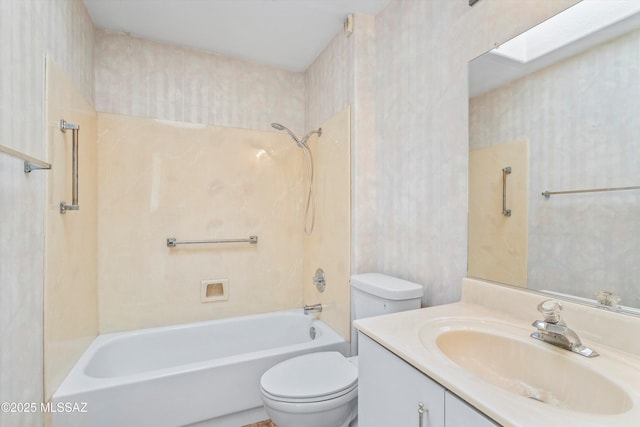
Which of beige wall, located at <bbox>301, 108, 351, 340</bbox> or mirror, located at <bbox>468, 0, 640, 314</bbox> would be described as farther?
beige wall, located at <bbox>301, 108, 351, 340</bbox>

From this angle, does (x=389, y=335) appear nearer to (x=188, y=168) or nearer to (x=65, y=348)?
(x=65, y=348)

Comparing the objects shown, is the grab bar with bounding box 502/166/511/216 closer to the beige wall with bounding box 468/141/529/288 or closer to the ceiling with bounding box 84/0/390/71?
the beige wall with bounding box 468/141/529/288

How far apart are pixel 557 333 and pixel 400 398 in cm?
47

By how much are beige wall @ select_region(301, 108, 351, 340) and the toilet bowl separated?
1.52 ft

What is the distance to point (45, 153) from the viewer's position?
129 cm

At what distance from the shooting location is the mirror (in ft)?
2.73

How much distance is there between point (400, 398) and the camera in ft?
2.71

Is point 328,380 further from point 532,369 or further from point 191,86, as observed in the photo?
point 191,86

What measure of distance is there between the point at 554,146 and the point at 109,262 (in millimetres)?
2577

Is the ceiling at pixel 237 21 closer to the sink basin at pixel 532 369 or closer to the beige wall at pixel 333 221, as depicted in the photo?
the beige wall at pixel 333 221

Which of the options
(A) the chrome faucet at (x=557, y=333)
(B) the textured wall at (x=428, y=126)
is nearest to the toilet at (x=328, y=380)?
(B) the textured wall at (x=428, y=126)

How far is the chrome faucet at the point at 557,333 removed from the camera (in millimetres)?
787

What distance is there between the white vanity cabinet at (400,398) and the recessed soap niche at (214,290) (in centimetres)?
163

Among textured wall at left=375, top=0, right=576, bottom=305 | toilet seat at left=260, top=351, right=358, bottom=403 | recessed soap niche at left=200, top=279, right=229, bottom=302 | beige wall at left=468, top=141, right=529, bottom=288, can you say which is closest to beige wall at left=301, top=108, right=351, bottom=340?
textured wall at left=375, top=0, right=576, bottom=305
